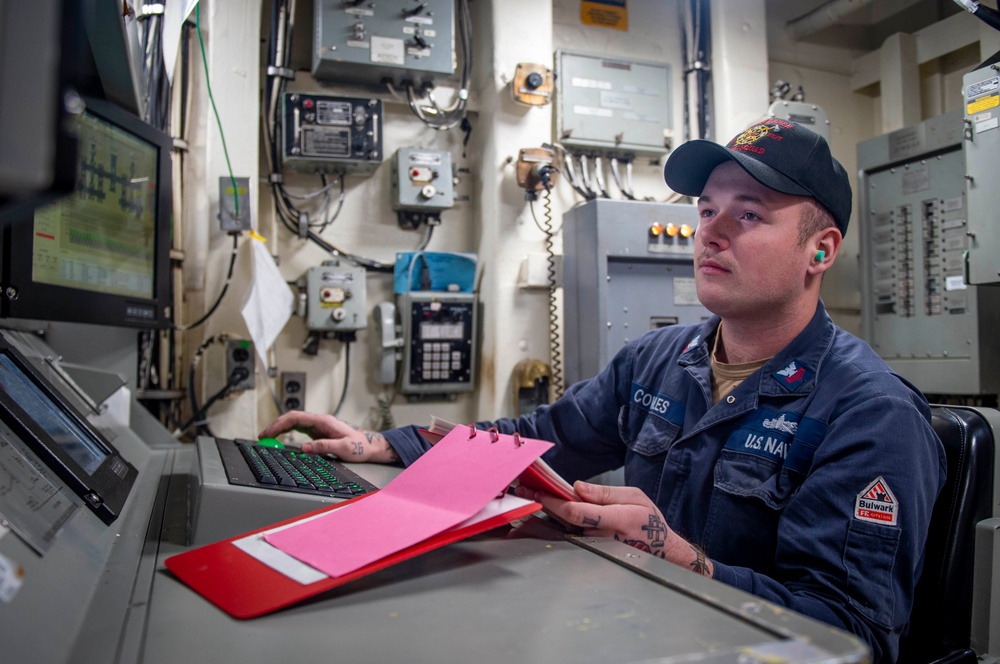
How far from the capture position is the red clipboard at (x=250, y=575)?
21.3 inches

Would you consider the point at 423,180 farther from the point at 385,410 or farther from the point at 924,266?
the point at 924,266

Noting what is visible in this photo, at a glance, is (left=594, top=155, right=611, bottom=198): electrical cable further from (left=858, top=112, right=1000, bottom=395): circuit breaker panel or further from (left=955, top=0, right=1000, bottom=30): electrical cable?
(left=955, top=0, right=1000, bottom=30): electrical cable

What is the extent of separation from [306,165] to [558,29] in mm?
1302

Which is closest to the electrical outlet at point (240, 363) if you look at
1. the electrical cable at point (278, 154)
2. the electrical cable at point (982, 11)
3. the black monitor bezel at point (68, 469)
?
the electrical cable at point (278, 154)

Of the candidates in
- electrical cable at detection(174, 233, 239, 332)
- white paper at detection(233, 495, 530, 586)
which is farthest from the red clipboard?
electrical cable at detection(174, 233, 239, 332)

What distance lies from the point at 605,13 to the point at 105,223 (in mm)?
2395

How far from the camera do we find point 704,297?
47.9 inches

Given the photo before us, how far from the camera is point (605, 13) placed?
303 cm

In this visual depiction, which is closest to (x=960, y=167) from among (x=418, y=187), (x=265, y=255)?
(x=418, y=187)

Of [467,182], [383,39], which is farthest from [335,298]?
[383,39]

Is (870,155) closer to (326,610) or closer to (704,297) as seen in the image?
(704,297)

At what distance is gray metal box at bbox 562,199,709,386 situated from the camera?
246cm

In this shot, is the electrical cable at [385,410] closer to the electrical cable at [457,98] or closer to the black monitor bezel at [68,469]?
the electrical cable at [457,98]

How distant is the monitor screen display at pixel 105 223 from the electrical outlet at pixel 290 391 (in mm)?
913
